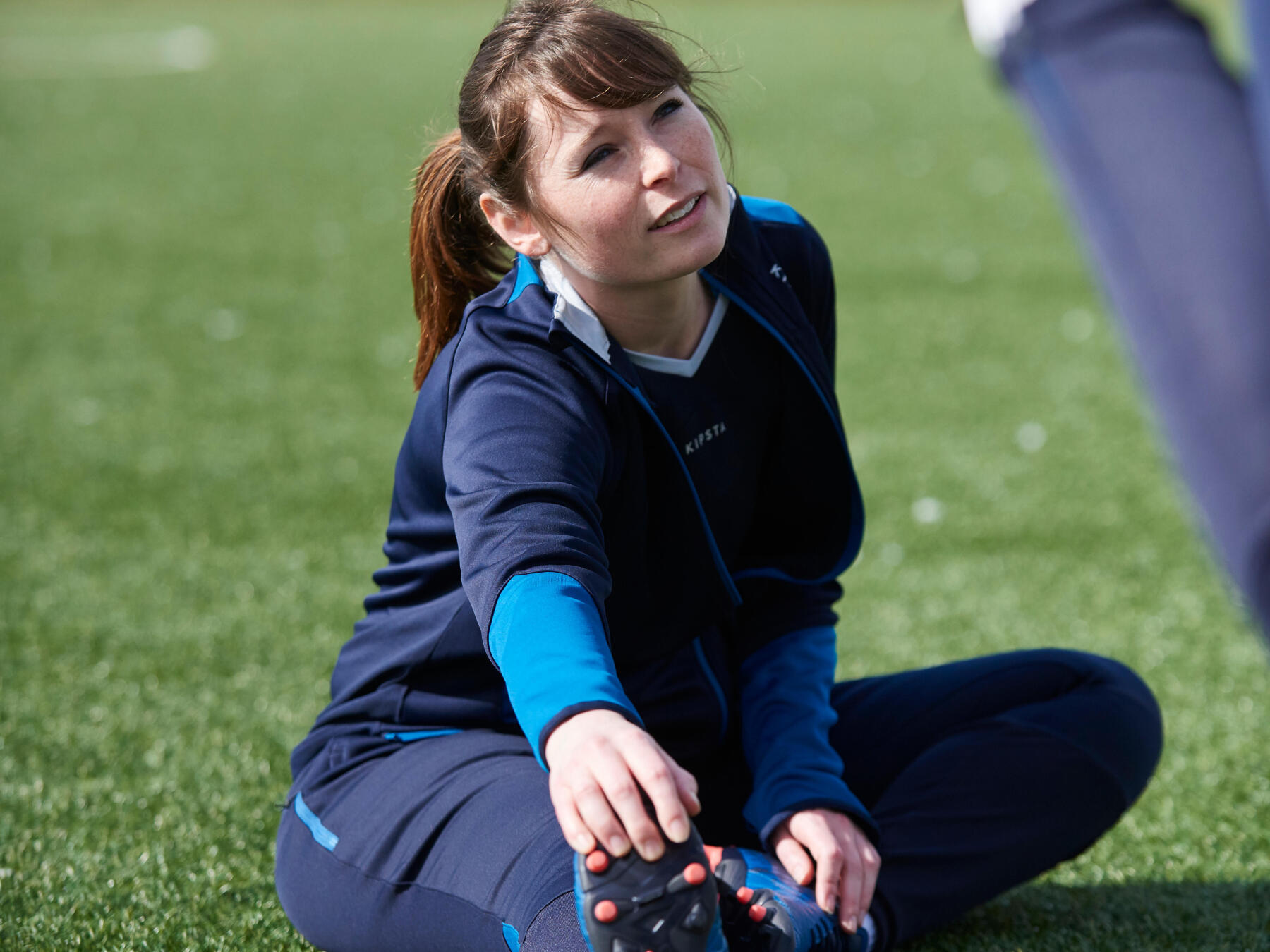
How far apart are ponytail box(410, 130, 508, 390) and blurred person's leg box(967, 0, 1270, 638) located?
104 centimetres

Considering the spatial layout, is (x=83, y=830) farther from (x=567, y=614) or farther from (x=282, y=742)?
(x=567, y=614)

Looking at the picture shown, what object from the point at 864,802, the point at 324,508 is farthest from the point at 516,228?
the point at 324,508

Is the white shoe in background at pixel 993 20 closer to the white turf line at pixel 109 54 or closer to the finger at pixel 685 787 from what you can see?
the finger at pixel 685 787

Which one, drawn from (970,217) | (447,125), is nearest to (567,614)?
(447,125)

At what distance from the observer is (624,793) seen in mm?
1168

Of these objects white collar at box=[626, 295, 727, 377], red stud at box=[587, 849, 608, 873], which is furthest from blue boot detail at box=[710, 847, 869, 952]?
white collar at box=[626, 295, 727, 377]

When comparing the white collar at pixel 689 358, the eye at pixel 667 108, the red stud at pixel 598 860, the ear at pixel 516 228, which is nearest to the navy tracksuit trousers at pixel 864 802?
the red stud at pixel 598 860

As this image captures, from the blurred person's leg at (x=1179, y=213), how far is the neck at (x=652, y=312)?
0.84 m

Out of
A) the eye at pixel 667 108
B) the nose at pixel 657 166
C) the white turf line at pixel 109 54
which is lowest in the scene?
the white turf line at pixel 109 54

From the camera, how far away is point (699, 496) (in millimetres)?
1766

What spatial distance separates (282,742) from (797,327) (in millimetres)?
1228

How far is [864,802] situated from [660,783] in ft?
2.59

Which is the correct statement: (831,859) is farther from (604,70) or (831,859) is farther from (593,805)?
(604,70)

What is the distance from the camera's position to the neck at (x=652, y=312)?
1694 millimetres
